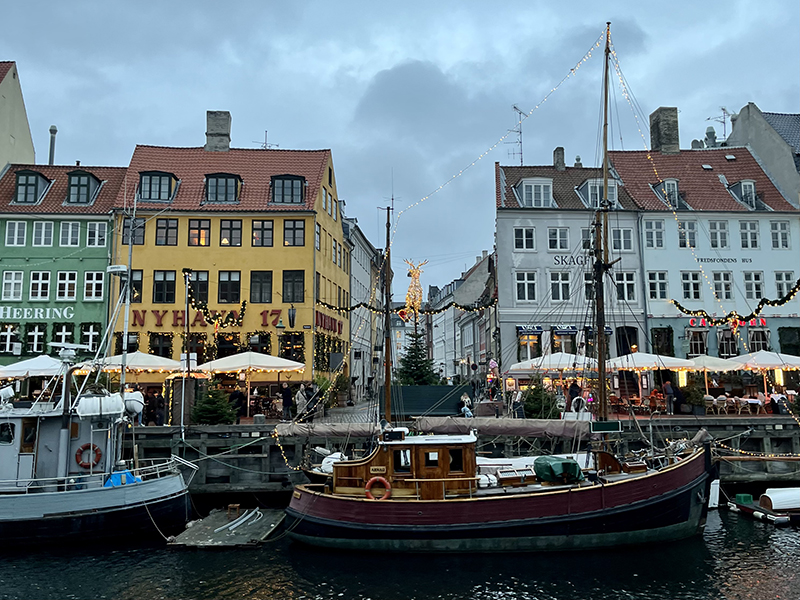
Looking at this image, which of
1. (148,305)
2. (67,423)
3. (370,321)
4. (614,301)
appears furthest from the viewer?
(370,321)

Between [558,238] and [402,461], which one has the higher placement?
[558,238]

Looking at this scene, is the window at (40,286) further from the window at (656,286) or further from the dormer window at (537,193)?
the window at (656,286)

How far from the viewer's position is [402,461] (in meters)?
17.9

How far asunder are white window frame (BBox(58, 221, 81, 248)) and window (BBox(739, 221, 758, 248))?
38.1 metres

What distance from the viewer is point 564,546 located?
17359 mm

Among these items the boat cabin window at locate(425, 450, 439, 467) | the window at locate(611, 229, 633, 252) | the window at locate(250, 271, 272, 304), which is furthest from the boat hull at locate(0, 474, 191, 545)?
the window at locate(611, 229, 633, 252)

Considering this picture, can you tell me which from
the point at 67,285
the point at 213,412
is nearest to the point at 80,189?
the point at 67,285

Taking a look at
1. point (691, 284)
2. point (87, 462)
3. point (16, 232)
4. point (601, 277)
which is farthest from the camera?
point (691, 284)

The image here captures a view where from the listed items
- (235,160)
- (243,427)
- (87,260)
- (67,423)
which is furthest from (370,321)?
(67,423)

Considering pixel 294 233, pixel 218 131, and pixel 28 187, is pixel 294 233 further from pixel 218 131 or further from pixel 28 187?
pixel 28 187

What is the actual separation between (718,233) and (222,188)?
1143 inches

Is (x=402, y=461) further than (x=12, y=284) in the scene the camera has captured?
No

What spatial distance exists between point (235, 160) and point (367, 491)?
28377 mm

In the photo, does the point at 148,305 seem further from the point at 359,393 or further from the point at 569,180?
the point at 569,180
